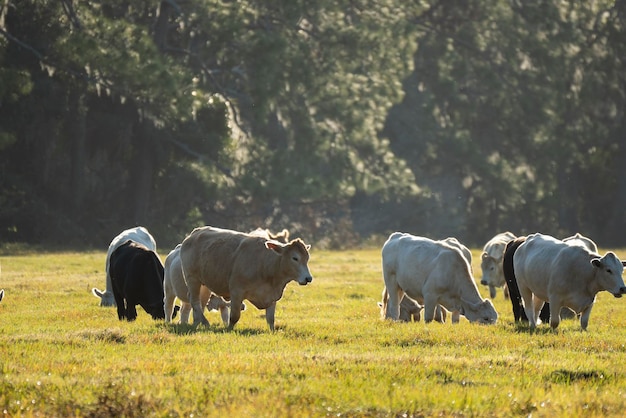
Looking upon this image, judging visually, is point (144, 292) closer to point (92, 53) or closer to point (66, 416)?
point (66, 416)

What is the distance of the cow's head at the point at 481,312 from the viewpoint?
1830 cm

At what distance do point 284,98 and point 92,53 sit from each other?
1242cm

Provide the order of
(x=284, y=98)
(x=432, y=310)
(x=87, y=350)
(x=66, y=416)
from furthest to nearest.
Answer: (x=284, y=98), (x=432, y=310), (x=87, y=350), (x=66, y=416)

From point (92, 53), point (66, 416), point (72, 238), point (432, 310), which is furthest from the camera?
point (72, 238)

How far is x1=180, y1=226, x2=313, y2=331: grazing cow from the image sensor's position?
16906 mm

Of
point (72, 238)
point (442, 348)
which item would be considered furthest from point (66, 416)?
point (72, 238)

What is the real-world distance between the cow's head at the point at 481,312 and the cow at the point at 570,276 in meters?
0.60

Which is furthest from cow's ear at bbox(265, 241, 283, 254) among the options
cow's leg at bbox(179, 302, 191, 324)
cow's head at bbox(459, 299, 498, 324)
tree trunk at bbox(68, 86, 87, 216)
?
tree trunk at bbox(68, 86, 87, 216)

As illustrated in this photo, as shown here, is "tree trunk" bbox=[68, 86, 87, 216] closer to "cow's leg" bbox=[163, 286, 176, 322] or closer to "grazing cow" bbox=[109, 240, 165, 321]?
"grazing cow" bbox=[109, 240, 165, 321]

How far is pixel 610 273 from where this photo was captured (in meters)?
17.5

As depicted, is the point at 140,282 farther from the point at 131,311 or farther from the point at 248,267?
the point at 248,267

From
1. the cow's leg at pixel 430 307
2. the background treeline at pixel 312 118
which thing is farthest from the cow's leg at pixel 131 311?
the background treeline at pixel 312 118

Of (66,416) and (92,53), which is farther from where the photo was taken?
(92,53)

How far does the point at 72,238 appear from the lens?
44.4 m
